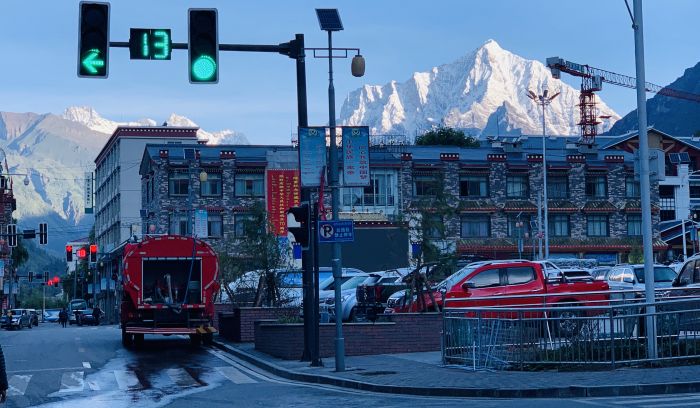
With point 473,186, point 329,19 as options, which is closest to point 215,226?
point 473,186

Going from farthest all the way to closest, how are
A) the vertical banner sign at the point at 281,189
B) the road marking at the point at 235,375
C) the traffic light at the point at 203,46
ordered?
the vertical banner sign at the point at 281,189 → the road marking at the point at 235,375 → the traffic light at the point at 203,46

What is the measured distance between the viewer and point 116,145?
4190 inches

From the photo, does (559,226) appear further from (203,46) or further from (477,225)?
(203,46)

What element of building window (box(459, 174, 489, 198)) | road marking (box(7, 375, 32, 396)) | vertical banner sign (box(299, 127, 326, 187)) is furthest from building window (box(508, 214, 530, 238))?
road marking (box(7, 375, 32, 396))

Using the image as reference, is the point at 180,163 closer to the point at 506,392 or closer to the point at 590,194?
the point at 590,194

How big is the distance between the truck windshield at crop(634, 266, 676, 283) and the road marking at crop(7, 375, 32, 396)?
65.4 ft

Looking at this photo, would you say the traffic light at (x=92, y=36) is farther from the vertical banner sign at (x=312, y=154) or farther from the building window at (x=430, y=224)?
the building window at (x=430, y=224)

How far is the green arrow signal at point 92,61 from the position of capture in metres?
16.7

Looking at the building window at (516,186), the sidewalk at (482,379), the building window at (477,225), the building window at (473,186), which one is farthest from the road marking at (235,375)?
the building window at (516,186)

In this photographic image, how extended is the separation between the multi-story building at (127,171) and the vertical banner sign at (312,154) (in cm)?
7577

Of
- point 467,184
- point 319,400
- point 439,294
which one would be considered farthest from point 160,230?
point 319,400

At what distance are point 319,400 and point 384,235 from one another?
56.4 m

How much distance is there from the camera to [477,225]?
7556 cm

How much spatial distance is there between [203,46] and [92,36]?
5.69ft
